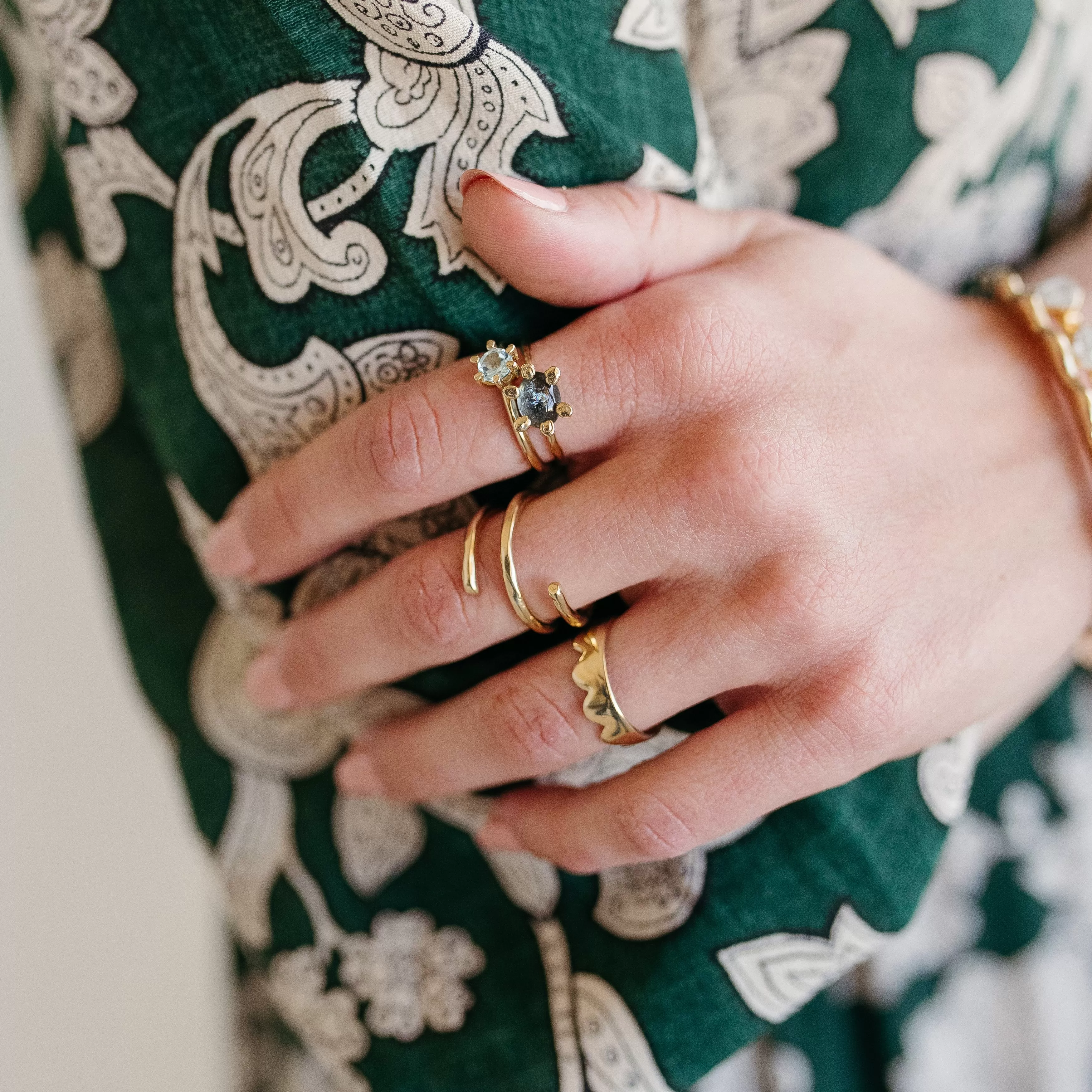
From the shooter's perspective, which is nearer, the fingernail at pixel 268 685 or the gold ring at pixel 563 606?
the gold ring at pixel 563 606

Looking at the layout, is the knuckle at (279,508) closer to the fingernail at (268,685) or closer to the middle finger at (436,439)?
the middle finger at (436,439)

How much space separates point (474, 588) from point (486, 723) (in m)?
0.09

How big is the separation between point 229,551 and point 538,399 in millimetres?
235

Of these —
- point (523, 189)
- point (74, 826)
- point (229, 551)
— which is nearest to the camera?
point (523, 189)

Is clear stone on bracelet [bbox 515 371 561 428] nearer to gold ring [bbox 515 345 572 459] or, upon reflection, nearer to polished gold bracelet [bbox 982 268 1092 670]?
gold ring [bbox 515 345 572 459]

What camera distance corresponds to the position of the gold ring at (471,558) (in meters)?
0.46

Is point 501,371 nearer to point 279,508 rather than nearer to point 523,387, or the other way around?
point 523,387

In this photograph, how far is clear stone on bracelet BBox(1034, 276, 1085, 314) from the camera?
1.84ft

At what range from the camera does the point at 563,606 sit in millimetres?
453

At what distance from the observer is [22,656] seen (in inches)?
35.4

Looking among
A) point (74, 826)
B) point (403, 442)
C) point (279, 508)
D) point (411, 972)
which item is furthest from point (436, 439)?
point (74, 826)

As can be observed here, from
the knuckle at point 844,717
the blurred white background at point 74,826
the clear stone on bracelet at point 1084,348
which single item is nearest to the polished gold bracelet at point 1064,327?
the clear stone on bracelet at point 1084,348

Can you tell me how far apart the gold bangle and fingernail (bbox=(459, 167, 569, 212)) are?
13.6 inches

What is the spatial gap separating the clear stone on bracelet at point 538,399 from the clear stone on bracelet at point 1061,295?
0.37 meters
